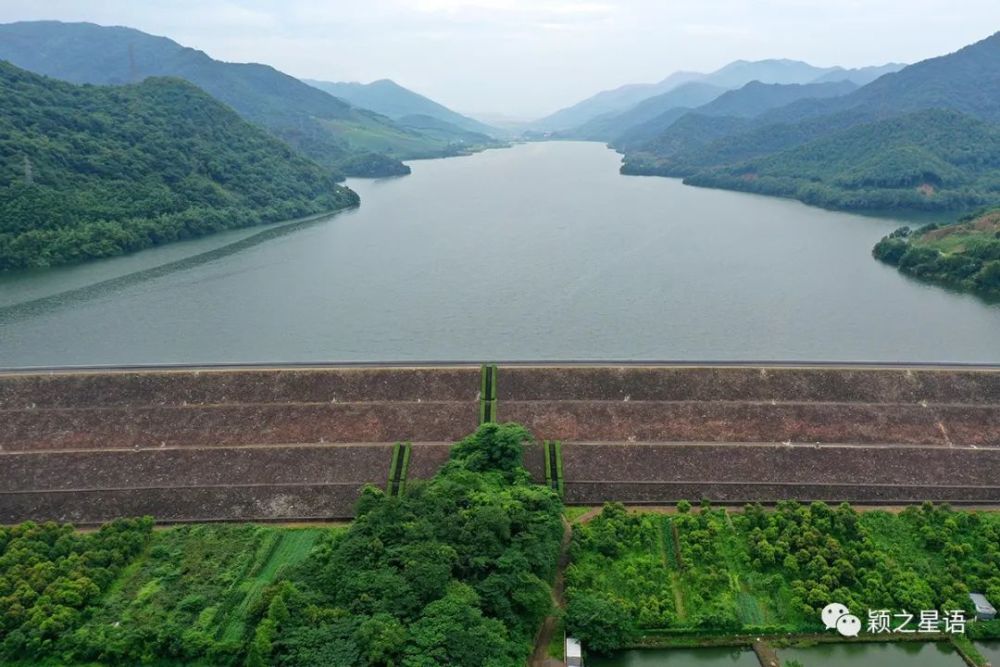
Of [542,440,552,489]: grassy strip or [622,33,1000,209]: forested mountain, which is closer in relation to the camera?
[542,440,552,489]: grassy strip

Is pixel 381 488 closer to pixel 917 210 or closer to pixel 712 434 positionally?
pixel 712 434

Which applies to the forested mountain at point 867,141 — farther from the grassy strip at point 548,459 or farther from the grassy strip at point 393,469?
the grassy strip at point 393,469

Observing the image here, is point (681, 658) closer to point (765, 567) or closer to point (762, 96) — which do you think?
point (765, 567)

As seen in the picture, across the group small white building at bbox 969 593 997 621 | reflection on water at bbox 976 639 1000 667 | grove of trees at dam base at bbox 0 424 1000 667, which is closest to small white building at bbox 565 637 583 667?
grove of trees at dam base at bbox 0 424 1000 667

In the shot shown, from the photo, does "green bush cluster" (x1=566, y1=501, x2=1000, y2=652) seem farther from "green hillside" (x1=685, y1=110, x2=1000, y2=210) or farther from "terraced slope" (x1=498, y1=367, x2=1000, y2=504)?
"green hillside" (x1=685, y1=110, x2=1000, y2=210)

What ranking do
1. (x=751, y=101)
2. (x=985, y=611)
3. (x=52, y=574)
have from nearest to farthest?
1. (x=985, y=611)
2. (x=52, y=574)
3. (x=751, y=101)

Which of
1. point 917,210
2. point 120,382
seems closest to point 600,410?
point 120,382

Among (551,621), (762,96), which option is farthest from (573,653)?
(762,96)
